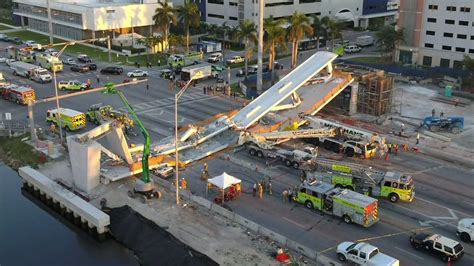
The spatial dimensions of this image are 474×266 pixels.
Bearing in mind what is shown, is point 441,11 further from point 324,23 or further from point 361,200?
point 361,200

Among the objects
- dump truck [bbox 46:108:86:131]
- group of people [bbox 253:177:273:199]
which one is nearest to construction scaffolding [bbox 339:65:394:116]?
group of people [bbox 253:177:273:199]

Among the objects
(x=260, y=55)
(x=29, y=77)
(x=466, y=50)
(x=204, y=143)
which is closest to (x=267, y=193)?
(x=204, y=143)

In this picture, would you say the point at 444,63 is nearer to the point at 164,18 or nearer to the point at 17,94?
the point at 164,18

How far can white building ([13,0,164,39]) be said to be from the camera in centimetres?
12509

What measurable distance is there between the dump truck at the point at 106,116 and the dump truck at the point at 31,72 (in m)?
24.6

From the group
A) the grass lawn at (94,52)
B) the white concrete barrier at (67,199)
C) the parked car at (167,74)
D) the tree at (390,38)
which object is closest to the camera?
the white concrete barrier at (67,199)

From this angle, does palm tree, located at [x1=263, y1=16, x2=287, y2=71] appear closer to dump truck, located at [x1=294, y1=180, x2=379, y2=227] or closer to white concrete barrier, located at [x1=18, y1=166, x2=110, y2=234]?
dump truck, located at [x1=294, y1=180, x2=379, y2=227]

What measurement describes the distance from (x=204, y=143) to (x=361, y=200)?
21640mm

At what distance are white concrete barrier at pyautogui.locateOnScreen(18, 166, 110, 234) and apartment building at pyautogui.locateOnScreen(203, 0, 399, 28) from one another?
78.5m

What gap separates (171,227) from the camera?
42531 millimetres

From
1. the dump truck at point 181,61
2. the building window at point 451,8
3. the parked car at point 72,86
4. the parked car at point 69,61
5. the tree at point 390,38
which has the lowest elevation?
the parked car at point 72,86

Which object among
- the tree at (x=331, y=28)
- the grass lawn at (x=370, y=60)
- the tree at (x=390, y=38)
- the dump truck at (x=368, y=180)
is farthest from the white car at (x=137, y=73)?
the dump truck at (x=368, y=180)

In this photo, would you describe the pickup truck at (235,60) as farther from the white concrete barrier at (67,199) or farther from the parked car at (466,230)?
the parked car at (466,230)

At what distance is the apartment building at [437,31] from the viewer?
98125 millimetres
